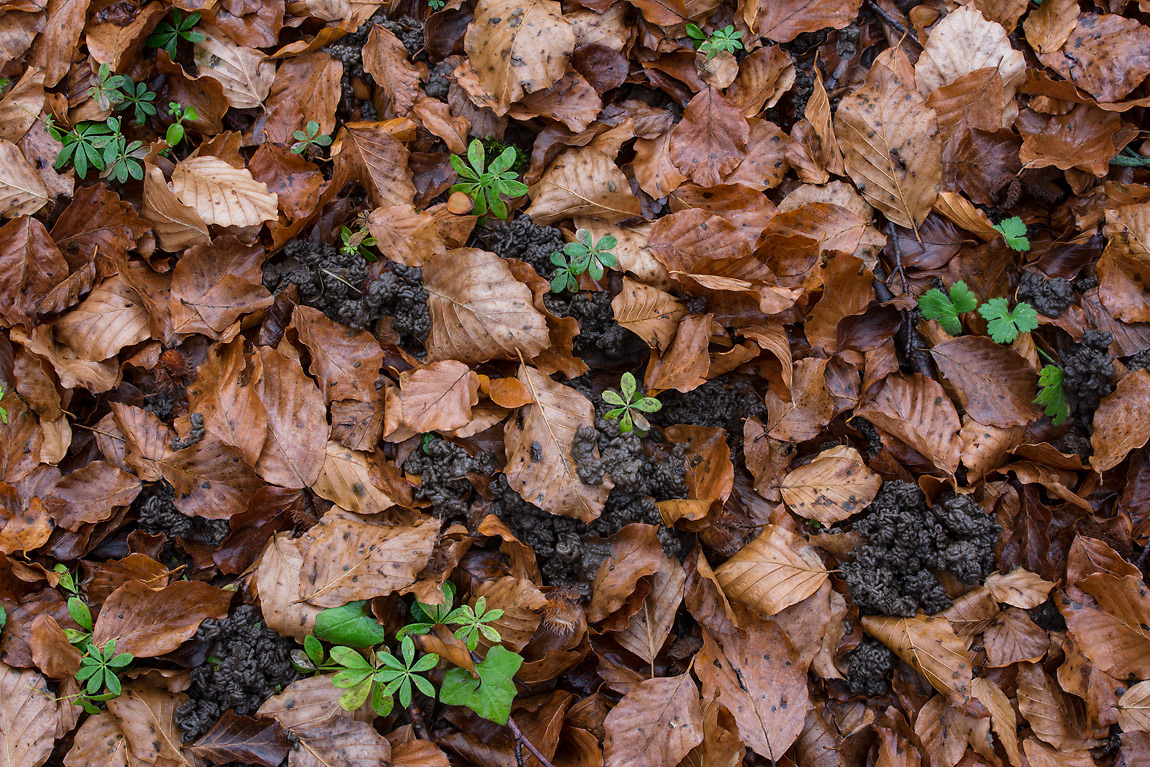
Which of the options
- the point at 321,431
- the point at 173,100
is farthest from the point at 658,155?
the point at 173,100

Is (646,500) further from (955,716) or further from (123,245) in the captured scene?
(123,245)

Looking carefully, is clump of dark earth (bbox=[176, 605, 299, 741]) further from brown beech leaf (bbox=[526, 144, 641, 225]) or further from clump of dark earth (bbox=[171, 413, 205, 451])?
brown beech leaf (bbox=[526, 144, 641, 225])

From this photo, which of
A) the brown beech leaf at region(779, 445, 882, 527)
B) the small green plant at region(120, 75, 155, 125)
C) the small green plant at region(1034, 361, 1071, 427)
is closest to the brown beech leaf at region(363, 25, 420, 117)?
the small green plant at region(120, 75, 155, 125)

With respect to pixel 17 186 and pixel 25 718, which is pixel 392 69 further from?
pixel 25 718

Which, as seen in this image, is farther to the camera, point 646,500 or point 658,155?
point 658,155

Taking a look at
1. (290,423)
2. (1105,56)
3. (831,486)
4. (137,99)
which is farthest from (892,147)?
(137,99)

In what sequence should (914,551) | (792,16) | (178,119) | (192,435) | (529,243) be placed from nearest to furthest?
(192,435), (914,551), (529,243), (178,119), (792,16)

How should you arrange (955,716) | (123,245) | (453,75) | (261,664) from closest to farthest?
1. (261,664)
2. (955,716)
3. (123,245)
4. (453,75)
